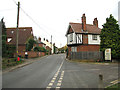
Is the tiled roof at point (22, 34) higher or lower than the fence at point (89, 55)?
higher

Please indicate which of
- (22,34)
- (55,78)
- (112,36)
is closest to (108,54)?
(112,36)

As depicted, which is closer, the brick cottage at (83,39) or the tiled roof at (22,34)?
the brick cottage at (83,39)

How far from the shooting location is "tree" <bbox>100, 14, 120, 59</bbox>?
61.5 feet

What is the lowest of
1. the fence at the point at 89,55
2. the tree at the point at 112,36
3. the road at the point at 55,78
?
the road at the point at 55,78

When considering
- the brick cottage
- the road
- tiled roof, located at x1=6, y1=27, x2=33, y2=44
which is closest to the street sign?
the brick cottage

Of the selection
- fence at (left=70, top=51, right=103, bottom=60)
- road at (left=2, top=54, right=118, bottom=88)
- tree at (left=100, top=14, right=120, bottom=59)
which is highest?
tree at (left=100, top=14, right=120, bottom=59)

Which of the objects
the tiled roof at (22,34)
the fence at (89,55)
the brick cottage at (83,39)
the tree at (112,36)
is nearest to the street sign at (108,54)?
the tree at (112,36)

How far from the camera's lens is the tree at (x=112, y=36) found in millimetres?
18750

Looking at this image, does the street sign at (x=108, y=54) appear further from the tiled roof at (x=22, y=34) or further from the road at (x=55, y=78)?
Result: the tiled roof at (x=22, y=34)

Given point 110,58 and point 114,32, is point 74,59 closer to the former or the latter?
point 110,58

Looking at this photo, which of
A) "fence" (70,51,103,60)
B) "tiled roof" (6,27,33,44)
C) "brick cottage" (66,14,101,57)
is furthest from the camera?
"tiled roof" (6,27,33,44)

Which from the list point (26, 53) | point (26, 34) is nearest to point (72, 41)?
point (26, 53)

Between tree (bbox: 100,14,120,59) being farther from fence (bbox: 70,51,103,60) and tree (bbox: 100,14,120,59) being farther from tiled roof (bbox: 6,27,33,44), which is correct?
tiled roof (bbox: 6,27,33,44)

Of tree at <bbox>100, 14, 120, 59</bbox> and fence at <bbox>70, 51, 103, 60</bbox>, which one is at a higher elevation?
tree at <bbox>100, 14, 120, 59</bbox>
